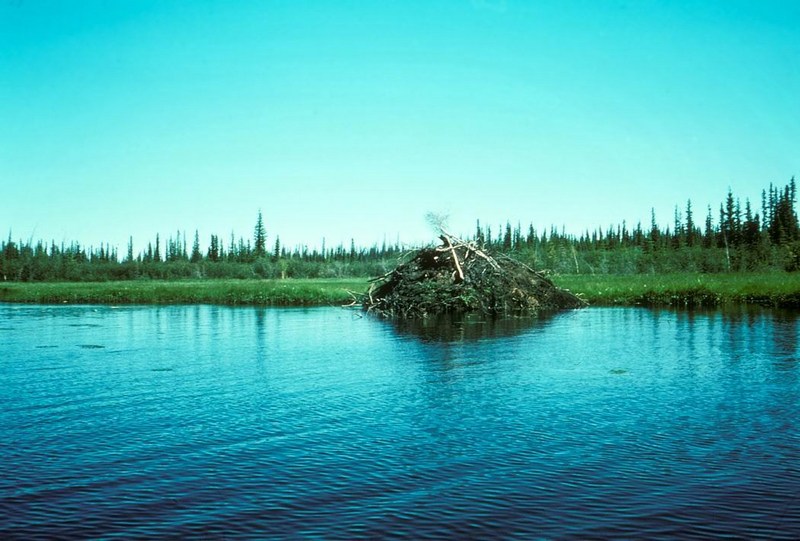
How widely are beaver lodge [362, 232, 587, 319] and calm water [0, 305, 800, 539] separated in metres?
16.2

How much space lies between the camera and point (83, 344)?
71.2 ft

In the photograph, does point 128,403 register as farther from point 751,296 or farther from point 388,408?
point 751,296

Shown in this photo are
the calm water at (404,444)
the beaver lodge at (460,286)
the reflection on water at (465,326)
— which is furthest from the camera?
the beaver lodge at (460,286)

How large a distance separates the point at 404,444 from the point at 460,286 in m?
26.6

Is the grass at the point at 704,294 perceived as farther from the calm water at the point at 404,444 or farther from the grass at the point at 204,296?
the calm water at the point at 404,444

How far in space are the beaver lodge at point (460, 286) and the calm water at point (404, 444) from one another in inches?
637

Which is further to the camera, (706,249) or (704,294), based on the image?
(706,249)

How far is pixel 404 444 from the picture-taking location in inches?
348

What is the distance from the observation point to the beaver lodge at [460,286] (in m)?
35.2

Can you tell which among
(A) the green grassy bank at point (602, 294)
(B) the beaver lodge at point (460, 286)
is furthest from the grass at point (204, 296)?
(B) the beaver lodge at point (460, 286)

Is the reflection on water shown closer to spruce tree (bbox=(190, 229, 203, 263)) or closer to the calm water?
the calm water

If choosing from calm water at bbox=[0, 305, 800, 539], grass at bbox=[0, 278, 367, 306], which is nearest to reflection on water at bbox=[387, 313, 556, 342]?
calm water at bbox=[0, 305, 800, 539]

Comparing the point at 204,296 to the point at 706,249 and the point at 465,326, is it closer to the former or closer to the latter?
the point at 465,326

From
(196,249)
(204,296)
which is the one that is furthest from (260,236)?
(204,296)
